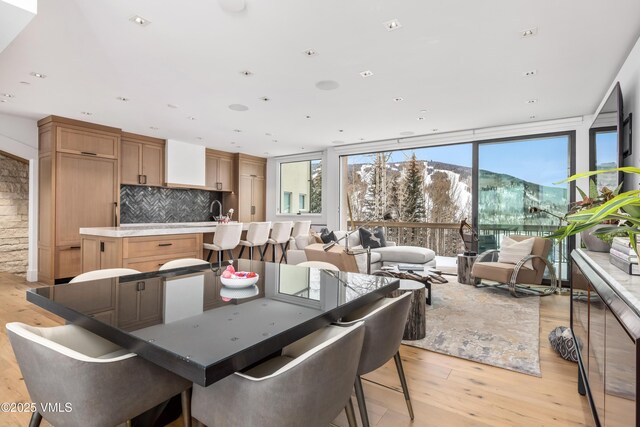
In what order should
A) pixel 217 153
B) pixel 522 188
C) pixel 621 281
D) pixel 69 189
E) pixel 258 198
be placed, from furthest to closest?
1. pixel 258 198
2. pixel 217 153
3. pixel 522 188
4. pixel 69 189
5. pixel 621 281

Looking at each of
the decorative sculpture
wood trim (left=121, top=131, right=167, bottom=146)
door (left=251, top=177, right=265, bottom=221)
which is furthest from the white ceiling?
door (left=251, top=177, right=265, bottom=221)

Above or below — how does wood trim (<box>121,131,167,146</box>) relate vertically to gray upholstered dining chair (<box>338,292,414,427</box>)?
above

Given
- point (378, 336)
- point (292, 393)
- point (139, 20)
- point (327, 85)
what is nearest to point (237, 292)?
point (378, 336)

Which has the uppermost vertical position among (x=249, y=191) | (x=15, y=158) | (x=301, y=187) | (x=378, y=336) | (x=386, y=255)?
(x=15, y=158)

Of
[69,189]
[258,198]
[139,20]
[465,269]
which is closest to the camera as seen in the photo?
[139,20]

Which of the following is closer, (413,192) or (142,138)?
(142,138)

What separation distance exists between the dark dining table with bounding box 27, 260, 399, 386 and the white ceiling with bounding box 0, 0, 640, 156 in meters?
1.96

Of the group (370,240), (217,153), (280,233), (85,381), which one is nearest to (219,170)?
(217,153)

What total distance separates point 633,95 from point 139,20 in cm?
427

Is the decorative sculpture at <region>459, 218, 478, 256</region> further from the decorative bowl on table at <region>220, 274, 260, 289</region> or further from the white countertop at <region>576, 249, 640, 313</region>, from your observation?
the decorative bowl on table at <region>220, 274, 260, 289</region>

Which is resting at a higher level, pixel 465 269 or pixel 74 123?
pixel 74 123

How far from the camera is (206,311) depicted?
4.44 ft

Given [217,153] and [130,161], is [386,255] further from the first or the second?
[130,161]

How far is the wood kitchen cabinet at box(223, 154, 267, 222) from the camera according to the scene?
27.1 ft
